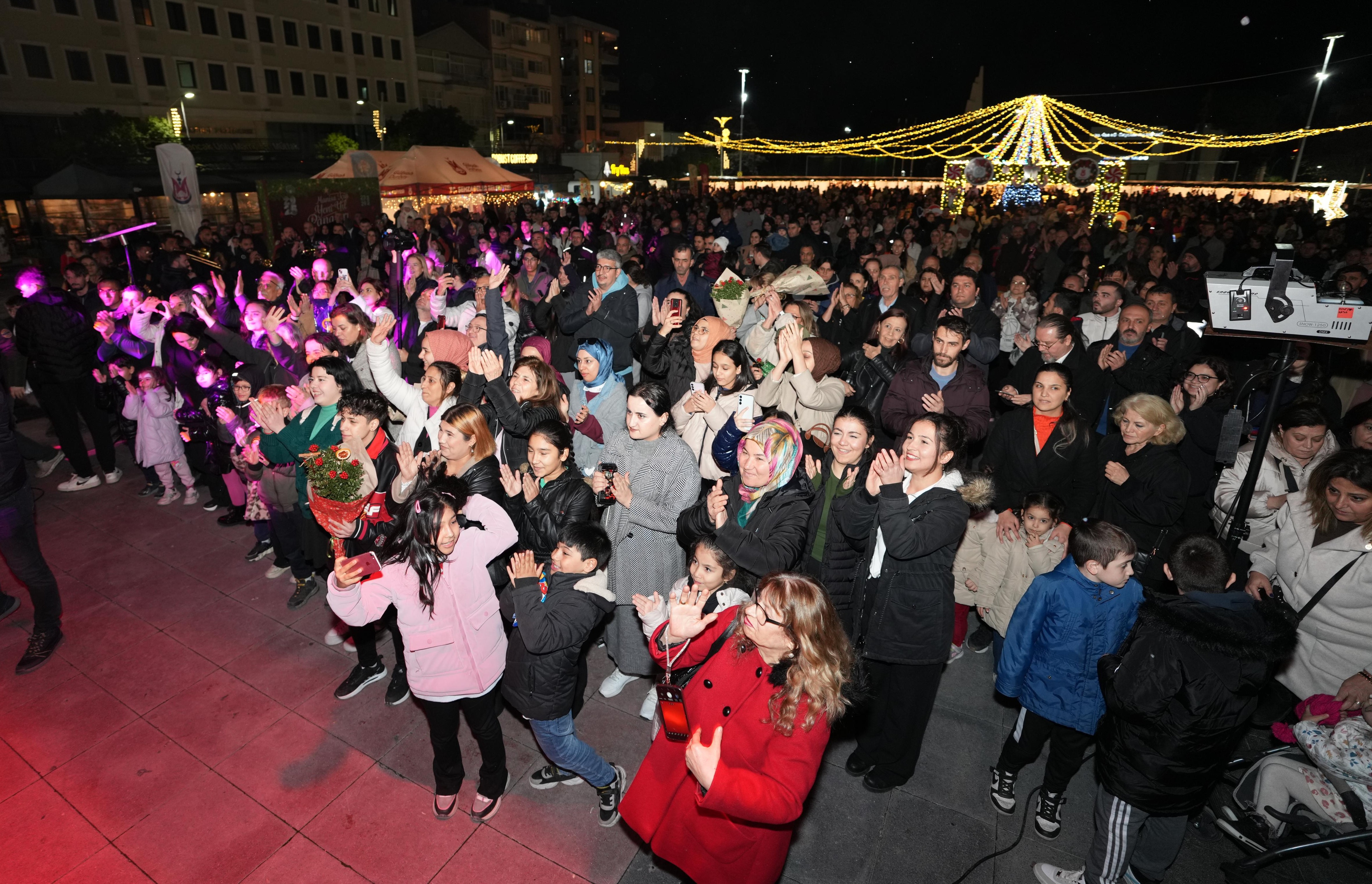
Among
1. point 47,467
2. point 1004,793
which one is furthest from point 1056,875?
point 47,467

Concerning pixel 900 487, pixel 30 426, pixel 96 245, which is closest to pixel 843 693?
pixel 900 487

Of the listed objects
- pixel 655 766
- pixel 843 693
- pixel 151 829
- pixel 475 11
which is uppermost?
pixel 475 11

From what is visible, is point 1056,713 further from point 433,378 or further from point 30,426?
point 30,426

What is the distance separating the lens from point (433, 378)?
4.25 m

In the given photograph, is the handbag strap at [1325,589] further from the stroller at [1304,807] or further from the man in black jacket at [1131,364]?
the man in black jacket at [1131,364]

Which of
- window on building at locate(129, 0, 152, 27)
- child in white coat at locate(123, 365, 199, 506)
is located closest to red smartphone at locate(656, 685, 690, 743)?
child in white coat at locate(123, 365, 199, 506)

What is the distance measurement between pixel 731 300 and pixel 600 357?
6.09 ft

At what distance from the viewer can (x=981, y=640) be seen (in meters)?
4.75

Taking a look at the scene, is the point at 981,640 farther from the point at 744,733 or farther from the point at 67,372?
the point at 67,372

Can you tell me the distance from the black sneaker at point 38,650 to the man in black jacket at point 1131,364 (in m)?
7.74

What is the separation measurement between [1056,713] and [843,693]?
163 cm

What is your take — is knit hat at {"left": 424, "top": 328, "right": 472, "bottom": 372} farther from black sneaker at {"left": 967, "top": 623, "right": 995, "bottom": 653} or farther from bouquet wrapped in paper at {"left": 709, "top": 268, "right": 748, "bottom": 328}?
black sneaker at {"left": 967, "top": 623, "right": 995, "bottom": 653}

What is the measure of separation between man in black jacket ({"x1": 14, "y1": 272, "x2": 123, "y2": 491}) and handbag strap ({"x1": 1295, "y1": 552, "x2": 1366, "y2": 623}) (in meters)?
10.1

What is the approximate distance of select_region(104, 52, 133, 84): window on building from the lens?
28.6m
